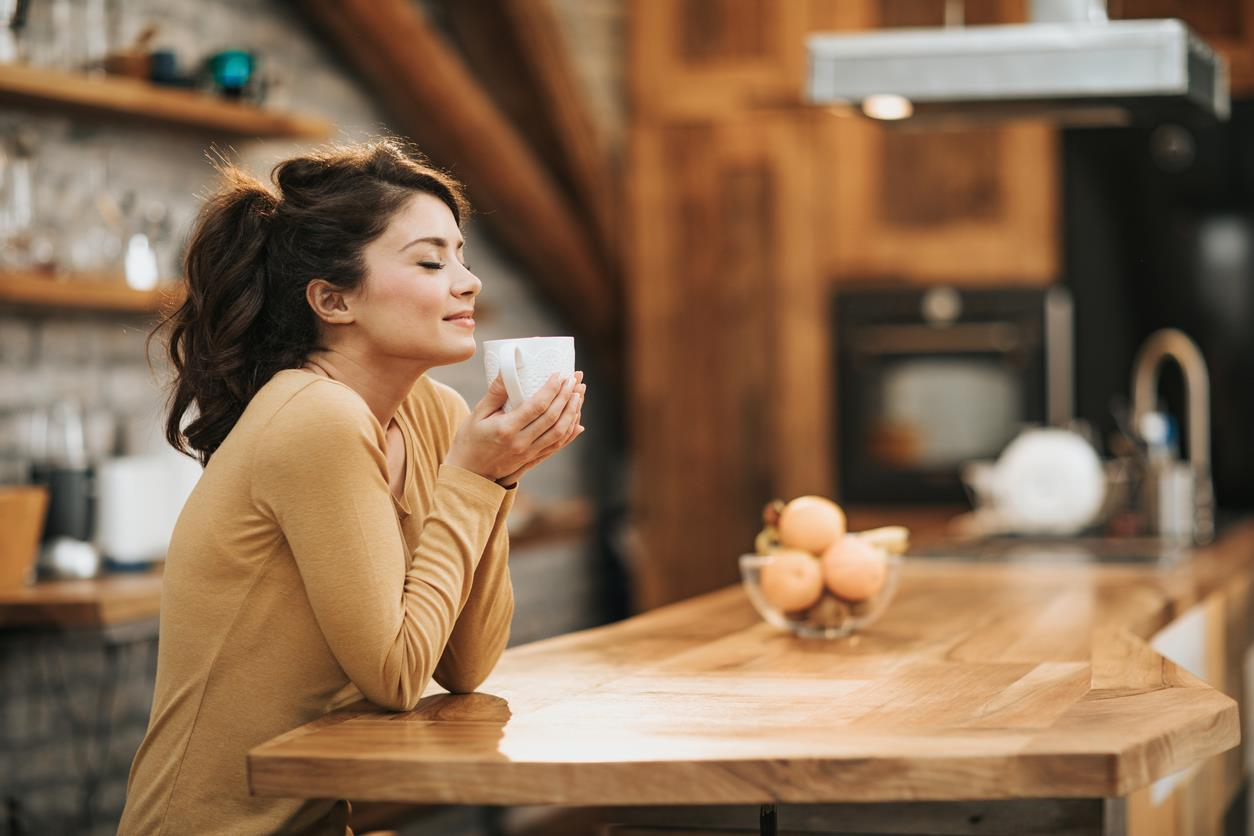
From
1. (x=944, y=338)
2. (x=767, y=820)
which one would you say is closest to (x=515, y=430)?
(x=767, y=820)

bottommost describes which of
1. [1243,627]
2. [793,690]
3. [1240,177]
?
[1243,627]

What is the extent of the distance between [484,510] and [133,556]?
71.4 inches

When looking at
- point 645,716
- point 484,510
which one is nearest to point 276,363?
point 484,510

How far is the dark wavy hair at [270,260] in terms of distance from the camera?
1642 mm

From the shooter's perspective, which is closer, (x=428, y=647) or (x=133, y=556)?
(x=428, y=647)

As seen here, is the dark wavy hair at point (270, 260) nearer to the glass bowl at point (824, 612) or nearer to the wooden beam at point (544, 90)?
the glass bowl at point (824, 612)

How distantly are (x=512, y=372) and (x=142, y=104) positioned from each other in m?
2.07

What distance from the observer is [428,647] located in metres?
1.51

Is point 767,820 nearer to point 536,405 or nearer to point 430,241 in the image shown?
point 536,405

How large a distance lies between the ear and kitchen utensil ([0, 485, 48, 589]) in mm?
1445

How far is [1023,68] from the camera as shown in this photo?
274cm

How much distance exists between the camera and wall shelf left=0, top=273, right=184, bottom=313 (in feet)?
9.84

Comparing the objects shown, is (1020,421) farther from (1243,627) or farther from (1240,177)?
(1243,627)

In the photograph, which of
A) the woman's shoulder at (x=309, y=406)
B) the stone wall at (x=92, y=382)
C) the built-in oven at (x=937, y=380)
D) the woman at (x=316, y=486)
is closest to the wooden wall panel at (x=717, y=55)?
the built-in oven at (x=937, y=380)
